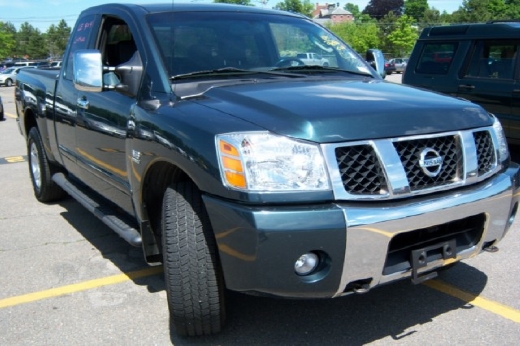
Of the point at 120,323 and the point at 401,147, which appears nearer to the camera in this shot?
the point at 401,147

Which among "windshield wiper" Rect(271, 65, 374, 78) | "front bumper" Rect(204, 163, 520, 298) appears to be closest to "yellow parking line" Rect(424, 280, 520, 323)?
"front bumper" Rect(204, 163, 520, 298)

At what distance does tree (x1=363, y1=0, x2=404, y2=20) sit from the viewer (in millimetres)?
130875

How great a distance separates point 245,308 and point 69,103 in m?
2.36

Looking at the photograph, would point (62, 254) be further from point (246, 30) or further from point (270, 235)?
point (270, 235)

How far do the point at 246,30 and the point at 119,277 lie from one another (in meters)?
2.05

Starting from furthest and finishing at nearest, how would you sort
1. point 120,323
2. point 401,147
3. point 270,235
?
point 120,323 → point 401,147 → point 270,235

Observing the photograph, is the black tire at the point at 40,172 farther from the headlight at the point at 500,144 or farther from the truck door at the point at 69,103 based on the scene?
the headlight at the point at 500,144

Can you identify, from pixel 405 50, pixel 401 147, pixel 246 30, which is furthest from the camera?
pixel 405 50

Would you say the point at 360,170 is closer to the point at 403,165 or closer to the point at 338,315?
the point at 403,165

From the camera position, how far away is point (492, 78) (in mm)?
7570

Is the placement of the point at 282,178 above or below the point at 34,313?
above

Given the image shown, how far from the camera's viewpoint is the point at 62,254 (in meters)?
4.75

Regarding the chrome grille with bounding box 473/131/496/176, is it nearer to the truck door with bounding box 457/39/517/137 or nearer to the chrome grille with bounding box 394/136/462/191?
the chrome grille with bounding box 394/136/462/191

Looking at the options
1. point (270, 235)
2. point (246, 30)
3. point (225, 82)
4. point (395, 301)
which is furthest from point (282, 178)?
point (246, 30)
